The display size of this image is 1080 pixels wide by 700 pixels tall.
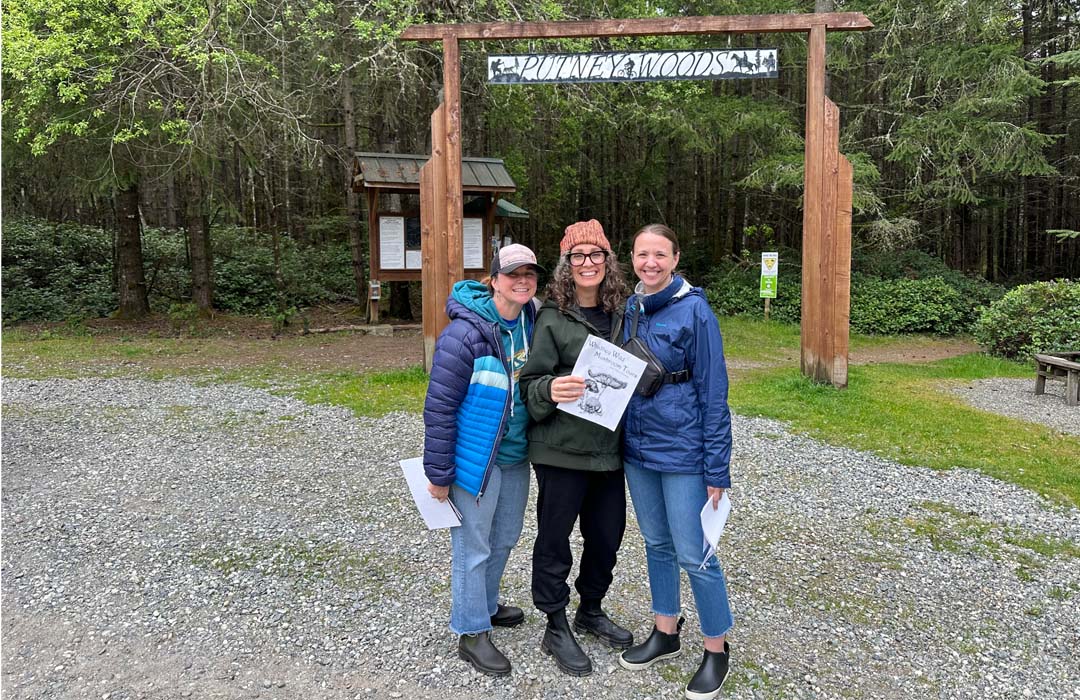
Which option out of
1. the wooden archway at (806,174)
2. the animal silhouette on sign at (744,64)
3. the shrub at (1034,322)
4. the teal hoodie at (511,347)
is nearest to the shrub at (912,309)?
the shrub at (1034,322)

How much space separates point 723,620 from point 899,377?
7.73 metres

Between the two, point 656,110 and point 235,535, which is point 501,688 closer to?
point 235,535

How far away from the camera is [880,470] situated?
546cm

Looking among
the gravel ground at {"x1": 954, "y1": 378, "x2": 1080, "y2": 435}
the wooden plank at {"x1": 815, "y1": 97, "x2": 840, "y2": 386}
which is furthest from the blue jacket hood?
the gravel ground at {"x1": 954, "y1": 378, "x2": 1080, "y2": 435}

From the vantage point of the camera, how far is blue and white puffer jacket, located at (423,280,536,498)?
2.71 m

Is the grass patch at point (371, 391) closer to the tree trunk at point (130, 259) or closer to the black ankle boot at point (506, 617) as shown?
the black ankle boot at point (506, 617)

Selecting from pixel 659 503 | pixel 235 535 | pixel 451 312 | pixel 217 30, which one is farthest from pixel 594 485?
pixel 217 30

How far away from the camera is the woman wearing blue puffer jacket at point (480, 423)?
8.95ft

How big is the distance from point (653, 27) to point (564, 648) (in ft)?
22.2

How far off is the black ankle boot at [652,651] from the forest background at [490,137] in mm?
8404

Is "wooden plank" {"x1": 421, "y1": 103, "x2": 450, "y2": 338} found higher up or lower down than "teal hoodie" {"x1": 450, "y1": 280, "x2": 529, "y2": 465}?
higher up

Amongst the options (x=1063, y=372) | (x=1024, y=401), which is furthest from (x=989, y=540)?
(x=1063, y=372)

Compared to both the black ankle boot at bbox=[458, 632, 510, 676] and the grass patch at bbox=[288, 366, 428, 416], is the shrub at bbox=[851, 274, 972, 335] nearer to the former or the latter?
the grass patch at bbox=[288, 366, 428, 416]

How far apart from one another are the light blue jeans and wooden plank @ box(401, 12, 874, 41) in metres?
6.11
